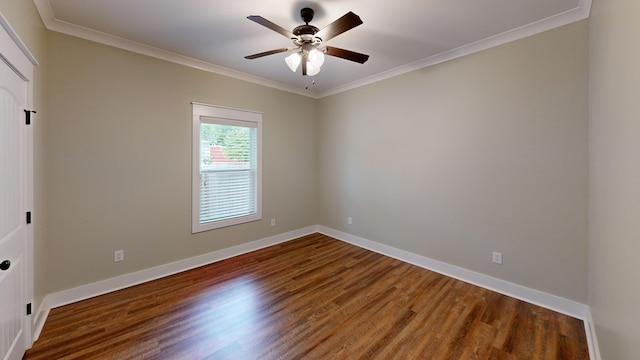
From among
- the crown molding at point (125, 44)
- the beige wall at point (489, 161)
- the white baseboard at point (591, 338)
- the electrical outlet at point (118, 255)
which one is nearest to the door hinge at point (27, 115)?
the crown molding at point (125, 44)

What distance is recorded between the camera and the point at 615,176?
1398 millimetres

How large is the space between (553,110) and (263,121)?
354 cm

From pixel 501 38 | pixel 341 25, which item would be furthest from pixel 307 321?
pixel 501 38

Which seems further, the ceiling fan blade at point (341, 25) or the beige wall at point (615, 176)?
the ceiling fan blade at point (341, 25)

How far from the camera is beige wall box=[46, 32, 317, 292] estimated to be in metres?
2.42

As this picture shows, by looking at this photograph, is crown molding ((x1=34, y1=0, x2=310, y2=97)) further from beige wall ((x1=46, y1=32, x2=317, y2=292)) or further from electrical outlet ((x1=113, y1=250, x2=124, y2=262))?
electrical outlet ((x1=113, y1=250, x2=124, y2=262))

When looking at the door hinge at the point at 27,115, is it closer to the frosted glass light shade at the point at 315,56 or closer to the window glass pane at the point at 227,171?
the window glass pane at the point at 227,171

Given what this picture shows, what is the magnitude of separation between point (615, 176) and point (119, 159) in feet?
13.5

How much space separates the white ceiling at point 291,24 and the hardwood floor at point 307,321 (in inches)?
106

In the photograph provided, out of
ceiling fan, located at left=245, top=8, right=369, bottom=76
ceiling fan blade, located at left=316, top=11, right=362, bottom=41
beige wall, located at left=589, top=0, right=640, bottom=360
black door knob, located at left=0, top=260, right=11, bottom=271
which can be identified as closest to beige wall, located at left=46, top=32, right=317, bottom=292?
black door knob, located at left=0, top=260, right=11, bottom=271

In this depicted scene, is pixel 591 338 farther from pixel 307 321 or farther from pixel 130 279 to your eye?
pixel 130 279

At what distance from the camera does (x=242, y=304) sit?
2.45 metres

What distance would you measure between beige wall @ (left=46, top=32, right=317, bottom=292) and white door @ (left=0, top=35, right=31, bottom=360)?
0.76m

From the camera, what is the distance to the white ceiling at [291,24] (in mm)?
2094
